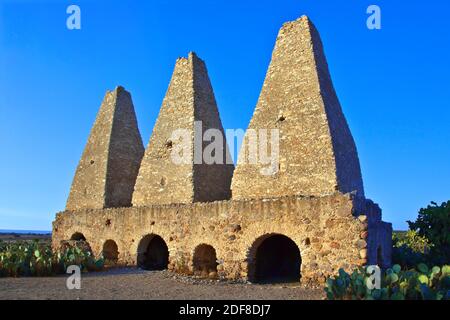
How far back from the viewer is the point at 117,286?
1023cm

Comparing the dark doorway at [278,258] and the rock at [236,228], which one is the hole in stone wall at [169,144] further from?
the rock at [236,228]

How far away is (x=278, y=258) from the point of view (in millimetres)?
15117

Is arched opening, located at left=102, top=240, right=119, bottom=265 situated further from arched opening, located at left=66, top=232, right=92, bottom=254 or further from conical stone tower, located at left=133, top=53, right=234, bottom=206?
conical stone tower, located at left=133, top=53, right=234, bottom=206

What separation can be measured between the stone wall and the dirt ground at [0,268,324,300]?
34.4 inches

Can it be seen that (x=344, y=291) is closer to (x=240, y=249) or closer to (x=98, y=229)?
(x=240, y=249)

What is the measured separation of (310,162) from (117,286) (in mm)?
6789

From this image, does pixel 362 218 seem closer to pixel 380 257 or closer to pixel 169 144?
pixel 380 257

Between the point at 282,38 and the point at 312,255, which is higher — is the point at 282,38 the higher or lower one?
the higher one

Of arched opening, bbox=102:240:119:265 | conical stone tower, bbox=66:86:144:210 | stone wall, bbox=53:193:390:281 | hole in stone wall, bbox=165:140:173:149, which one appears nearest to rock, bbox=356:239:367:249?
stone wall, bbox=53:193:390:281

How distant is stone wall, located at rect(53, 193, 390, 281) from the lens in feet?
34.1

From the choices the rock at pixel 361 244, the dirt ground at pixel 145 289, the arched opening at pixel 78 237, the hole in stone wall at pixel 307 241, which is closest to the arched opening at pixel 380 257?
the rock at pixel 361 244

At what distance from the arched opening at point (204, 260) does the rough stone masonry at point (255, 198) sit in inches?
1.4
